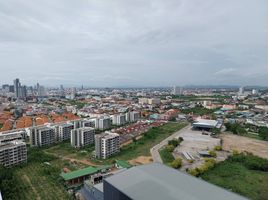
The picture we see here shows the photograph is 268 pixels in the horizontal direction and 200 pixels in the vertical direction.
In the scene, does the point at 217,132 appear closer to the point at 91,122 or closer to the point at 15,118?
the point at 91,122

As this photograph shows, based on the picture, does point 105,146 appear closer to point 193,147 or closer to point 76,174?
point 76,174

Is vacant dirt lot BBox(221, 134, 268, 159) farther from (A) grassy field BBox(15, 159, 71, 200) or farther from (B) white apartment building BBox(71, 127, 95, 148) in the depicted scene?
(A) grassy field BBox(15, 159, 71, 200)

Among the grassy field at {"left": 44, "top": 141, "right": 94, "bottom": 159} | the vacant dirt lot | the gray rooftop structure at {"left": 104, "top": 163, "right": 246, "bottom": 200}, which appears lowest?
the grassy field at {"left": 44, "top": 141, "right": 94, "bottom": 159}

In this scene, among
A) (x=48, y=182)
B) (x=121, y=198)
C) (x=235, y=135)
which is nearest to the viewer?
(x=121, y=198)

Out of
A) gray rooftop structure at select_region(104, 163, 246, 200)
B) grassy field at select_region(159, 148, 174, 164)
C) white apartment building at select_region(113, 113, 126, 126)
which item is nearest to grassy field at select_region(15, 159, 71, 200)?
gray rooftop structure at select_region(104, 163, 246, 200)

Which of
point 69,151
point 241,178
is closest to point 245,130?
point 241,178

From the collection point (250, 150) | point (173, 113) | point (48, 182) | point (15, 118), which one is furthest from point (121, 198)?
point (15, 118)

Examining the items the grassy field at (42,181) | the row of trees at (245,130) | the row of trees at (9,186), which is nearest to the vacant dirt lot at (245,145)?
the row of trees at (245,130)
